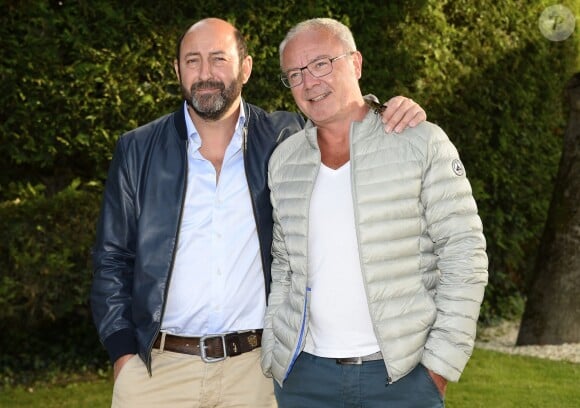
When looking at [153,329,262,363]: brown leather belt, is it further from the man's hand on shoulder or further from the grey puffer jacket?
the man's hand on shoulder

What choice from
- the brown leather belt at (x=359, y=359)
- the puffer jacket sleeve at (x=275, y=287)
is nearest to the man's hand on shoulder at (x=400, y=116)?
the puffer jacket sleeve at (x=275, y=287)

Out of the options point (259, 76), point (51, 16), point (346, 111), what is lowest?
point (346, 111)

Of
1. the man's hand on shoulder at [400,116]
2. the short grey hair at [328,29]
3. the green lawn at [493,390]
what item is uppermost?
the short grey hair at [328,29]

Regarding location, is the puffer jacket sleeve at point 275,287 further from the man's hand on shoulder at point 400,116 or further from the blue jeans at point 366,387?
the man's hand on shoulder at point 400,116

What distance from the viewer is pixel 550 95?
952 cm

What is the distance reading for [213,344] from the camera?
3.44 metres

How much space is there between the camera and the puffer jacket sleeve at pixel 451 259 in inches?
119

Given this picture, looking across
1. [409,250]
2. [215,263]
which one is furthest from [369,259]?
[215,263]

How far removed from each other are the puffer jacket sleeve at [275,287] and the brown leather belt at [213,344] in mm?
108

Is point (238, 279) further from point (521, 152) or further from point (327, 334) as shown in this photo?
point (521, 152)

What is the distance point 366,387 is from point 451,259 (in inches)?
21.1

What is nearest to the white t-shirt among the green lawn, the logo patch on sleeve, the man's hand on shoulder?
the man's hand on shoulder

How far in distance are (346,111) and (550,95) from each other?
6859mm

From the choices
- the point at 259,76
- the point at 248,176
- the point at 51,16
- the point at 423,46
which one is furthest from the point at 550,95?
the point at 248,176
